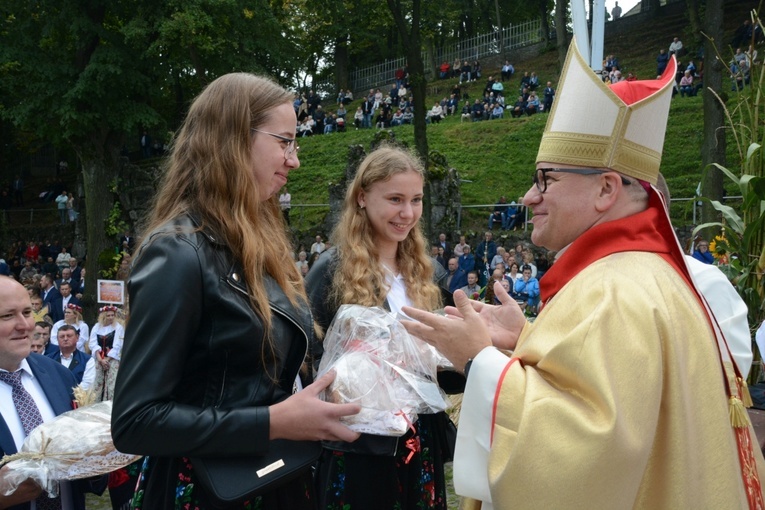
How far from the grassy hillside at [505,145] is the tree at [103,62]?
5.42 m

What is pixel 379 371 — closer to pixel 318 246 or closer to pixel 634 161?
pixel 634 161

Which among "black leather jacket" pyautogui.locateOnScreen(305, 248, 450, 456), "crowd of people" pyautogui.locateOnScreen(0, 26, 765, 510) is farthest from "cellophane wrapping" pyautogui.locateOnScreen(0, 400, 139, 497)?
"black leather jacket" pyautogui.locateOnScreen(305, 248, 450, 456)

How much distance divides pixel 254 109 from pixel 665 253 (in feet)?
4.20

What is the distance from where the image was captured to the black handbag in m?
2.04

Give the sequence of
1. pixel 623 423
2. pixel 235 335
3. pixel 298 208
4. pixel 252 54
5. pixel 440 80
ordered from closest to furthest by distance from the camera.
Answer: pixel 623 423 → pixel 235 335 → pixel 252 54 → pixel 298 208 → pixel 440 80

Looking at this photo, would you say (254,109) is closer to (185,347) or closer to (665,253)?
(185,347)

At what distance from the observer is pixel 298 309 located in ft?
7.67

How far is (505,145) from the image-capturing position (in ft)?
89.2

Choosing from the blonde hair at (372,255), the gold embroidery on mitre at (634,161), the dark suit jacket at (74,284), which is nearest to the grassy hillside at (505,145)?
the dark suit jacket at (74,284)

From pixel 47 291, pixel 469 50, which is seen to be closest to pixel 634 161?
pixel 47 291

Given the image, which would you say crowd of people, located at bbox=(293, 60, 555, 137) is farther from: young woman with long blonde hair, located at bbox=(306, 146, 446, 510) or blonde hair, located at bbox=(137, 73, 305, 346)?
blonde hair, located at bbox=(137, 73, 305, 346)

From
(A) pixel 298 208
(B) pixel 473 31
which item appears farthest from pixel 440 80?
(A) pixel 298 208

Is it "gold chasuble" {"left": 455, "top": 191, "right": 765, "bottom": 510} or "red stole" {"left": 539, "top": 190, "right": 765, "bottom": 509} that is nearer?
"gold chasuble" {"left": 455, "top": 191, "right": 765, "bottom": 510}

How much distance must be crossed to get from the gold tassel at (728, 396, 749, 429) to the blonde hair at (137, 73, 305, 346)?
49.0 inches
